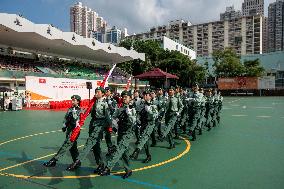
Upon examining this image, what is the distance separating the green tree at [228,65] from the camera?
5716 centimetres

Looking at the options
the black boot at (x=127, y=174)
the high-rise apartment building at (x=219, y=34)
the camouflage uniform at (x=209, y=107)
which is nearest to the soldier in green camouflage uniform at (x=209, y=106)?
the camouflage uniform at (x=209, y=107)

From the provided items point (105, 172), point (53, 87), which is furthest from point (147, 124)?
point (53, 87)

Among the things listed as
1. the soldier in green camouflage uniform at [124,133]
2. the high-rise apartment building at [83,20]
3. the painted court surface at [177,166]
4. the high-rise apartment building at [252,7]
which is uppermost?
the high-rise apartment building at [252,7]

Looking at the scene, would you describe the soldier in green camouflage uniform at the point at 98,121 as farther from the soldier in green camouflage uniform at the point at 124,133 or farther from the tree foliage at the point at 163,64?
the tree foliage at the point at 163,64

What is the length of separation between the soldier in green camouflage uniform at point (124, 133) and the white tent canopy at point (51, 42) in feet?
85.8

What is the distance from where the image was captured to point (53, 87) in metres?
29.0

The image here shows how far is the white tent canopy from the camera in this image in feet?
99.3

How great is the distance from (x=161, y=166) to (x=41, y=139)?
6.38 metres

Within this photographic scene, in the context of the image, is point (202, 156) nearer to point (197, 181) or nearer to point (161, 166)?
point (161, 166)

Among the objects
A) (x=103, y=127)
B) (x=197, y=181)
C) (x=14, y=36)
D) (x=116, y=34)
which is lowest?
(x=197, y=181)

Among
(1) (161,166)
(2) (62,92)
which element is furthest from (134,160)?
(2) (62,92)

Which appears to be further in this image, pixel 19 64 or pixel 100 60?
pixel 100 60

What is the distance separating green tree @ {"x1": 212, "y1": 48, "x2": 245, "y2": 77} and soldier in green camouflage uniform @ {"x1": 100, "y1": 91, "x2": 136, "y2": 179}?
5404 centimetres

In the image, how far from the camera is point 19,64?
3600cm
